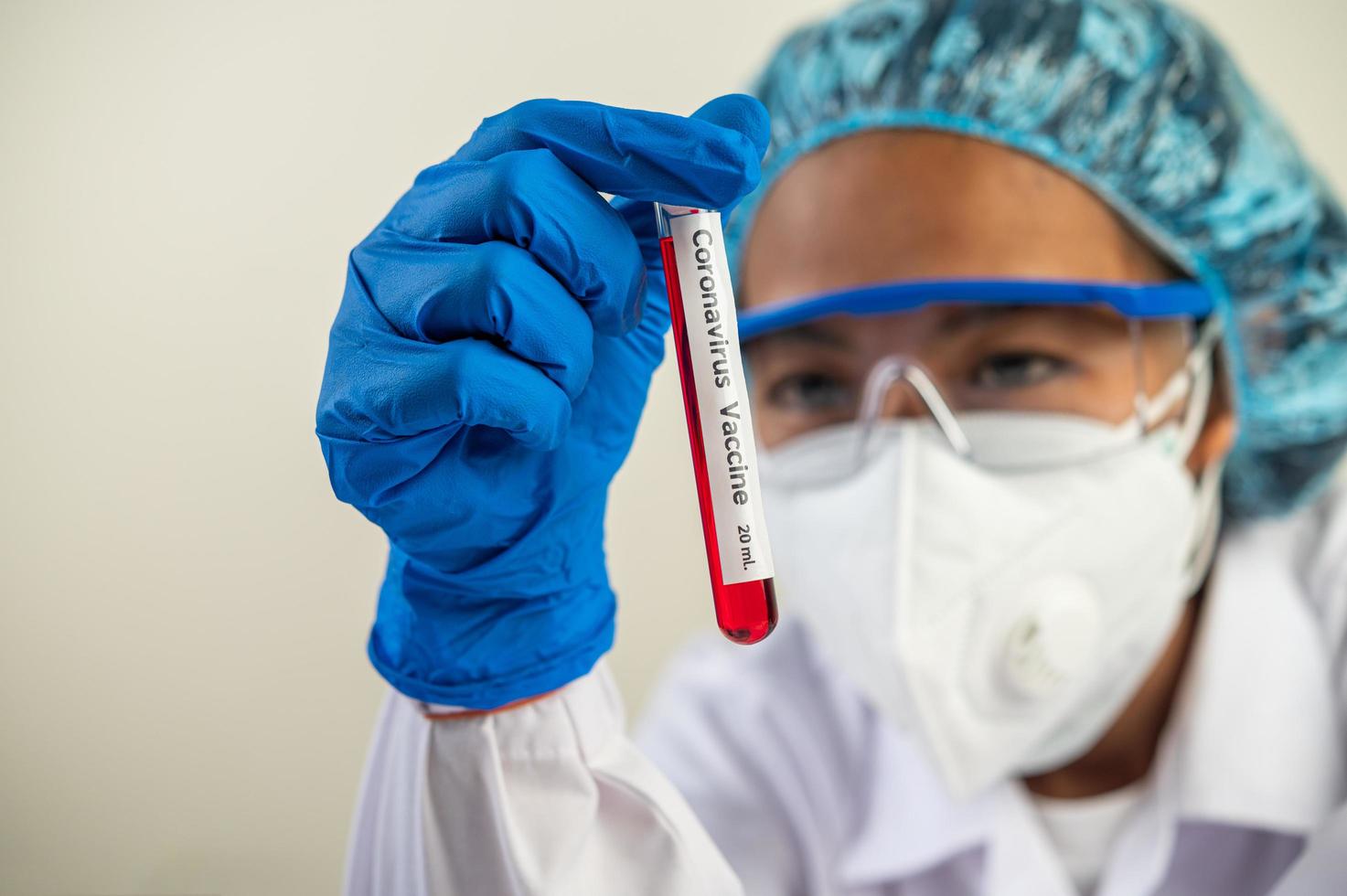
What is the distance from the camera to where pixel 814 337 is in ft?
3.65

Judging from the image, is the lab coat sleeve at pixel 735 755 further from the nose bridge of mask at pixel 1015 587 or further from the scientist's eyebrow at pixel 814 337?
the scientist's eyebrow at pixel 814 337

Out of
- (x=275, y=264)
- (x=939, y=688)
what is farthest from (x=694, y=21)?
(x=939, y=688)

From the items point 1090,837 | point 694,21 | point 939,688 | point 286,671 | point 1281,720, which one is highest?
point 694,21

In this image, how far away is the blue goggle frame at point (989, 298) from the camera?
38.1 inches

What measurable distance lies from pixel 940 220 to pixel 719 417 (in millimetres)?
581

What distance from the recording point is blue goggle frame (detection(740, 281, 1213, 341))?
97 cm

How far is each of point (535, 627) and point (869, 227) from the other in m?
0.58

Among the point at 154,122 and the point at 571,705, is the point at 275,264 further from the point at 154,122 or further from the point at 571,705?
the point at 571,705

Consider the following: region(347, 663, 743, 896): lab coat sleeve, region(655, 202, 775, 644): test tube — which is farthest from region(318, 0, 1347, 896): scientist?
region(655, 202, 775, 644): test tube

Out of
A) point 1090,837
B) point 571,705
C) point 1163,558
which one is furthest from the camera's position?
point 1090,837

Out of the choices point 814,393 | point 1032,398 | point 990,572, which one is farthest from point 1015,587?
point 814,393

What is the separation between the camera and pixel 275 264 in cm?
69

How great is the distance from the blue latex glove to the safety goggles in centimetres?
43

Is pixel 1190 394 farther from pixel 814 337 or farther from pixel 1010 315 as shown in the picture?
pixel 814 337
